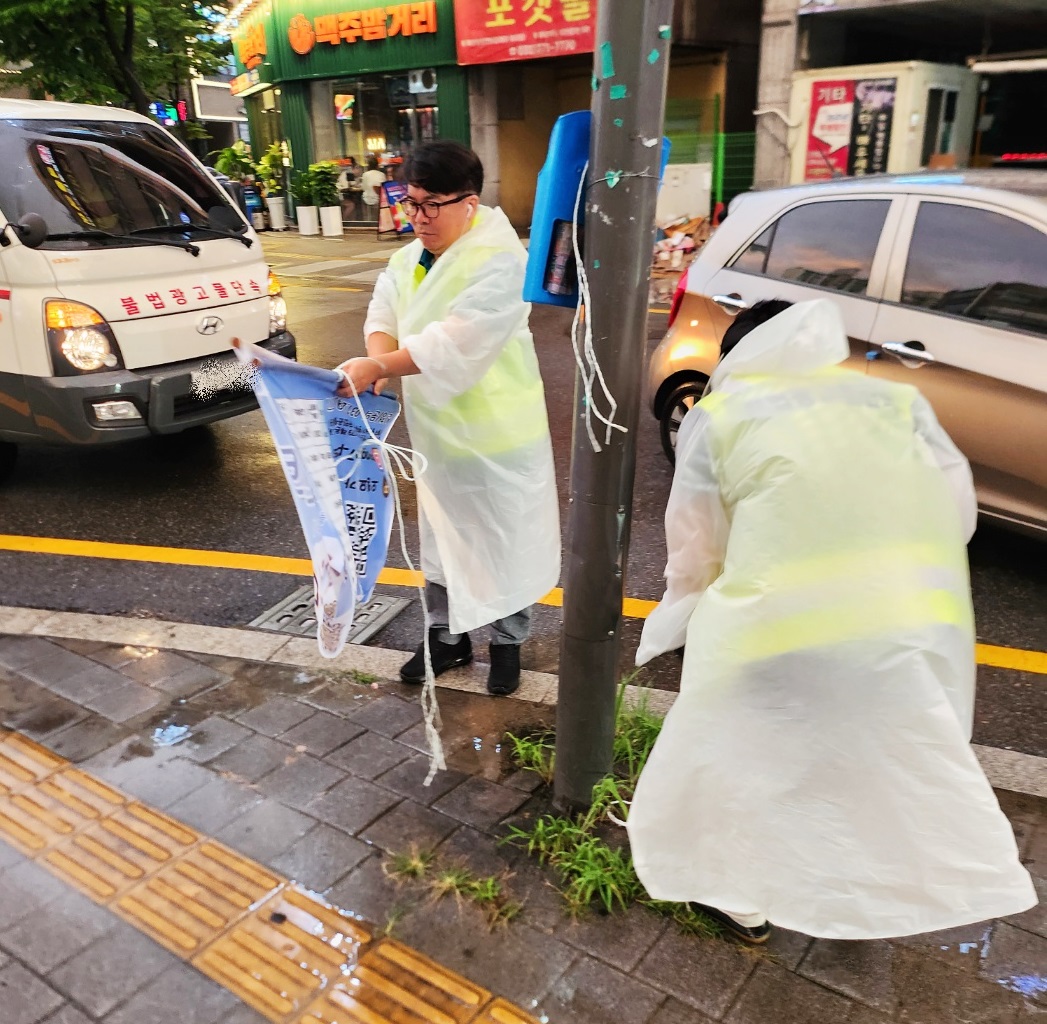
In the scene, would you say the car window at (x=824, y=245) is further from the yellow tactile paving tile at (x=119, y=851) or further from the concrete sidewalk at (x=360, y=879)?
the yellow tactile paving tile at (x=119, y=851)

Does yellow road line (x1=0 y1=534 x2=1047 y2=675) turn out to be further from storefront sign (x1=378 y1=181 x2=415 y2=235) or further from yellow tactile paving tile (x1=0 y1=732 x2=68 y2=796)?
storefront sign (x1=378 y1=181 x2=415 y2=235)

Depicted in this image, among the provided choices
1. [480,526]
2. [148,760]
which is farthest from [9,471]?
[480,526]

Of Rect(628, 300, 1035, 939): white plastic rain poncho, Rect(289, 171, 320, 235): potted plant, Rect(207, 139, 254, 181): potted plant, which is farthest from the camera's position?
Rect(207, 139, 254, 181): potted plant

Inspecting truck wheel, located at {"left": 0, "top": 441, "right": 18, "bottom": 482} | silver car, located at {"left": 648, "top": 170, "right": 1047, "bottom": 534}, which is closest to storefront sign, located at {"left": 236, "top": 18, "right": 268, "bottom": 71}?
truck wheel, located at {"left": 0, "top": 441, "right": 18, "bottom": 482}

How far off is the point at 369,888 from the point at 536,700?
1011mm

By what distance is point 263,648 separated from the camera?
3719mm

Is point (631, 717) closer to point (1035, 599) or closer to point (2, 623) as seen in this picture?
point (1035, 599)

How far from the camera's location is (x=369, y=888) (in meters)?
2.50

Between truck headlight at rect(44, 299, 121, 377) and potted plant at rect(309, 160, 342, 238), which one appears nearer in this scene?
truck headlight at rect(44, 299, 121, 377)

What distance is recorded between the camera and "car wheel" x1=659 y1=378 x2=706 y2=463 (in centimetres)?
509

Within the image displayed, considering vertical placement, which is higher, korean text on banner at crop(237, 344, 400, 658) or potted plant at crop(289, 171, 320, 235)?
korean text on banner at crop(237, 344, 400, 658)

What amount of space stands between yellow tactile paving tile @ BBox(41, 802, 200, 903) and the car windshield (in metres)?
3.29

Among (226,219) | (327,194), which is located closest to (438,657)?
(226,219)

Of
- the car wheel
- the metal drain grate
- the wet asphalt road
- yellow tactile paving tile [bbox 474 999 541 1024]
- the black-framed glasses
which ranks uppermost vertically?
the black-framed glasses
